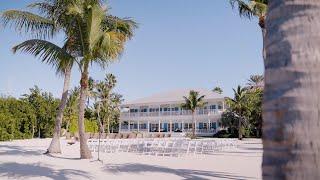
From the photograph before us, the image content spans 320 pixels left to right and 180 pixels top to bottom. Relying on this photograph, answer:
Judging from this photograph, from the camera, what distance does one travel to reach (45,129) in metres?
46.7

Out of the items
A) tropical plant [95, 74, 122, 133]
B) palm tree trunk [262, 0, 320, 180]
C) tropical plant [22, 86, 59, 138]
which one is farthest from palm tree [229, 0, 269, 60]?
tropical plant [95, 74, 122, 133]

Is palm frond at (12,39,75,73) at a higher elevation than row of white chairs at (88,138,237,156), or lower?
higher

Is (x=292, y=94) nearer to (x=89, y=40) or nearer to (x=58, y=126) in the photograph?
(x=89, y=40)

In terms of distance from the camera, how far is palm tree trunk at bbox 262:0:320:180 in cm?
223

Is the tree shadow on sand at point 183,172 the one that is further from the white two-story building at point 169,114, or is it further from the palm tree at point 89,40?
the white two-story building at point 169,114

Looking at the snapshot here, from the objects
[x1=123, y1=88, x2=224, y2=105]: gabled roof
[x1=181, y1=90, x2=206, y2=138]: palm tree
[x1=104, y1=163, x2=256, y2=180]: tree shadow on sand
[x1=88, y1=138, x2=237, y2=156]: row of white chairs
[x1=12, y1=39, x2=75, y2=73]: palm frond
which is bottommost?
[x1=104, y1=163, x2=256, y2=180]: tree shadow on sand

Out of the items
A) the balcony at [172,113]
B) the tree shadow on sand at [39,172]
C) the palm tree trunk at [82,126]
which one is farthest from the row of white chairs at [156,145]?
the balcony at [172,113]

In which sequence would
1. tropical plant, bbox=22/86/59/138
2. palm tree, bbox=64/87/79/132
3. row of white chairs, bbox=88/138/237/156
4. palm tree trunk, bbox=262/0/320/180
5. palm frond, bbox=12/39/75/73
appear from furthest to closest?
palm tree, bbox=64/87/79/132 → tropical plant, bbox=22/86/59/138 → row of white chairs, bbox=88/138/237/156 → palm frond, bbox=12/39/75/73 → palm tree trunk, bbox=262/0/320/180

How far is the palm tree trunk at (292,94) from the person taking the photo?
2.23 m

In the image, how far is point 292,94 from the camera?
91.9 inches

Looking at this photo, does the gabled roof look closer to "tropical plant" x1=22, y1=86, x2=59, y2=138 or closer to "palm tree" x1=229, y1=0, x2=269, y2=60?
"tropical plant" x1=22, y1=86, x2=59, y2=138

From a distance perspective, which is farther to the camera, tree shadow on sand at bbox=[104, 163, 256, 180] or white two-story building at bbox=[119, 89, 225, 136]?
white two-story building at bbox=[119, 89, 225, 136]

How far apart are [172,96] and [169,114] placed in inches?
156

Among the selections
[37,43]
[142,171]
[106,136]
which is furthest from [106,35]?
[106,136]
